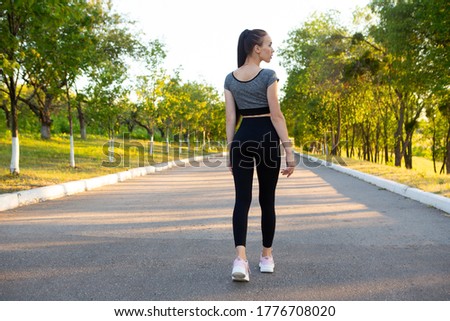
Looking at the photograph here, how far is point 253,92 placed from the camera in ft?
13.1

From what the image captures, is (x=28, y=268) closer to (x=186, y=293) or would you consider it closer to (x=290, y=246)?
(x=186, y=293)

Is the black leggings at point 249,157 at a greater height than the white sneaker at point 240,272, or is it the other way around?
the black leggings at point 249,157

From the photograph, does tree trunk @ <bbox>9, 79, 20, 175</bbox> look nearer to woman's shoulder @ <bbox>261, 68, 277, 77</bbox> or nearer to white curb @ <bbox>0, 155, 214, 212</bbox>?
white curb @ <bbox>0, 155, 214, 212</bbox>

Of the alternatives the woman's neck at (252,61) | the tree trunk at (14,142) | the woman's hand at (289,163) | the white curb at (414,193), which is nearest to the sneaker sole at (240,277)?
the woman's hand at (289,163)

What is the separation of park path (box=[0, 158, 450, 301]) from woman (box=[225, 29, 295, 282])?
55 cm

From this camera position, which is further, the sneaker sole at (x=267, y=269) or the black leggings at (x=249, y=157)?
the sneaker sole at (x=267, y=269)

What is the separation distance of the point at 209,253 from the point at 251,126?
1588mm

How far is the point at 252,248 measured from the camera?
5309 millimetres

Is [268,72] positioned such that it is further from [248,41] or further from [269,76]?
[248,41]

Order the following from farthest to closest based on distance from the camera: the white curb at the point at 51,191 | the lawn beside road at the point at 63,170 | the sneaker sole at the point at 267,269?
1. the lawn beside road at the point at 63,170
2. the white curb at the point at 51,191
3. the sneaker sole at the point at 267,269

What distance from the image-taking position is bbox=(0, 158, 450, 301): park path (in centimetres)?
372

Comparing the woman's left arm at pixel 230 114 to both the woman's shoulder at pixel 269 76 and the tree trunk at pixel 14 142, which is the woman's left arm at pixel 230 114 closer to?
the woman's shoulder at pixel 269 76

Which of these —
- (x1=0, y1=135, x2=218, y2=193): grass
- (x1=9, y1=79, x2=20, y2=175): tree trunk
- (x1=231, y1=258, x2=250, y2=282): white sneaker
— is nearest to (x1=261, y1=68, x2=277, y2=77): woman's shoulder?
(x1=231, y1=258, x2=250, y2=282): white sneaker

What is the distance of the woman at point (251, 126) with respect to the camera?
13.0 ft
